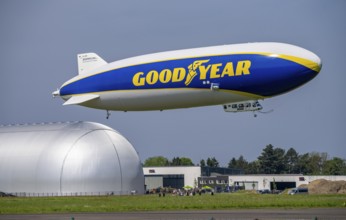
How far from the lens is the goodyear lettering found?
2518 inches

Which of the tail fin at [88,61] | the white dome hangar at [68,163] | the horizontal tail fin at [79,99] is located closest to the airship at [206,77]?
the horizontal tail fin at [79,99]

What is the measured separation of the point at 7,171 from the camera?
132 meters

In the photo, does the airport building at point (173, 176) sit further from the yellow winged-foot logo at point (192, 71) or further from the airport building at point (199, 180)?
the yellow winged-foot logo at point (192, 71)

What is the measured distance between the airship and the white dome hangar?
2256 inches

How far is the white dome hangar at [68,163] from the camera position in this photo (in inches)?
5010

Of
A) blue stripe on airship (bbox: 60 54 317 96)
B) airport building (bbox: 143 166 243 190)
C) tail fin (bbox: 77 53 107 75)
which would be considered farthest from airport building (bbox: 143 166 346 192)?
blue stripe on airship (bbox: 60 54 317 96)

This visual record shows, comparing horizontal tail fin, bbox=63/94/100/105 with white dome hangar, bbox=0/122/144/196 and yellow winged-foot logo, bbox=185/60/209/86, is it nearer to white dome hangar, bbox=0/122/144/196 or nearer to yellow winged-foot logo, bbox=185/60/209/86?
yellow winged-foot logo, bbox=185/60/209/86

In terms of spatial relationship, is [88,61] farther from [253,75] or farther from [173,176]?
[173,176]

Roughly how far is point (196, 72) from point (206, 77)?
3.90 feet

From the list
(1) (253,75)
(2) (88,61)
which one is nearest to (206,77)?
(1) (253,75)

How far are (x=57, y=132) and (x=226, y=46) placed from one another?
2965 inches

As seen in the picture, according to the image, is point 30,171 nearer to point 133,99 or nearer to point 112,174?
point 112,174

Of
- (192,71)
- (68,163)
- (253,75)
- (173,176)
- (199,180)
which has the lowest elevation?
(199,180)

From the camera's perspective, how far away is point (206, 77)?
213ft
